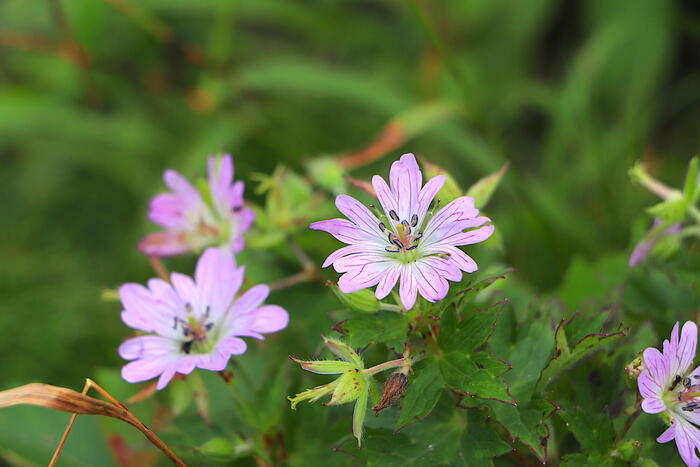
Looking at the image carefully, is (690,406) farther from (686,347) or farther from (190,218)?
(190,218)

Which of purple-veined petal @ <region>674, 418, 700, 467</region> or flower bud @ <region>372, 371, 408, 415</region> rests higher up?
flower bud @ <region>372, 371, 408, 415</region>

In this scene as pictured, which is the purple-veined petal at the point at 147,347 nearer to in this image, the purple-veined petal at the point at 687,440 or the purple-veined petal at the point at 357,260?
the purple-veined petal at the point at 357,260

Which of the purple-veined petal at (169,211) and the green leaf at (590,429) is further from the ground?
the purple-veined petal at (169,211)

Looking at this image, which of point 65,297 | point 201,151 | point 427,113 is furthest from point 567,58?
point 65,297

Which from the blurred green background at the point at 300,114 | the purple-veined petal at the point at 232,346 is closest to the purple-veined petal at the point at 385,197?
the purple-veined petal at the point at 232,346

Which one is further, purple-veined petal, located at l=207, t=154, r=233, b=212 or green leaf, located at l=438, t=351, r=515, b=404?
purple-veined petal, located at l=207, t=154, r=233, b=212

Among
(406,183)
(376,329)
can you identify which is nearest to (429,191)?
(406,183)

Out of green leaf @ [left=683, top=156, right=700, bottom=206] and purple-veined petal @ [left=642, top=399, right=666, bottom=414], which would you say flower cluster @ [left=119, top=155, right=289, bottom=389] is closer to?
purple-veined petal @ [left=642, top=399, right=666, bottom=414]

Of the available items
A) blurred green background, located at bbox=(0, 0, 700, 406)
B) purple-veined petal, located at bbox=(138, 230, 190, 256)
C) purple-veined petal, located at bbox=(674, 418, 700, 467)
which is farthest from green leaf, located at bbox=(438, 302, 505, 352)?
blurred green background, located at bbox=(0, 0, 700, 406)
